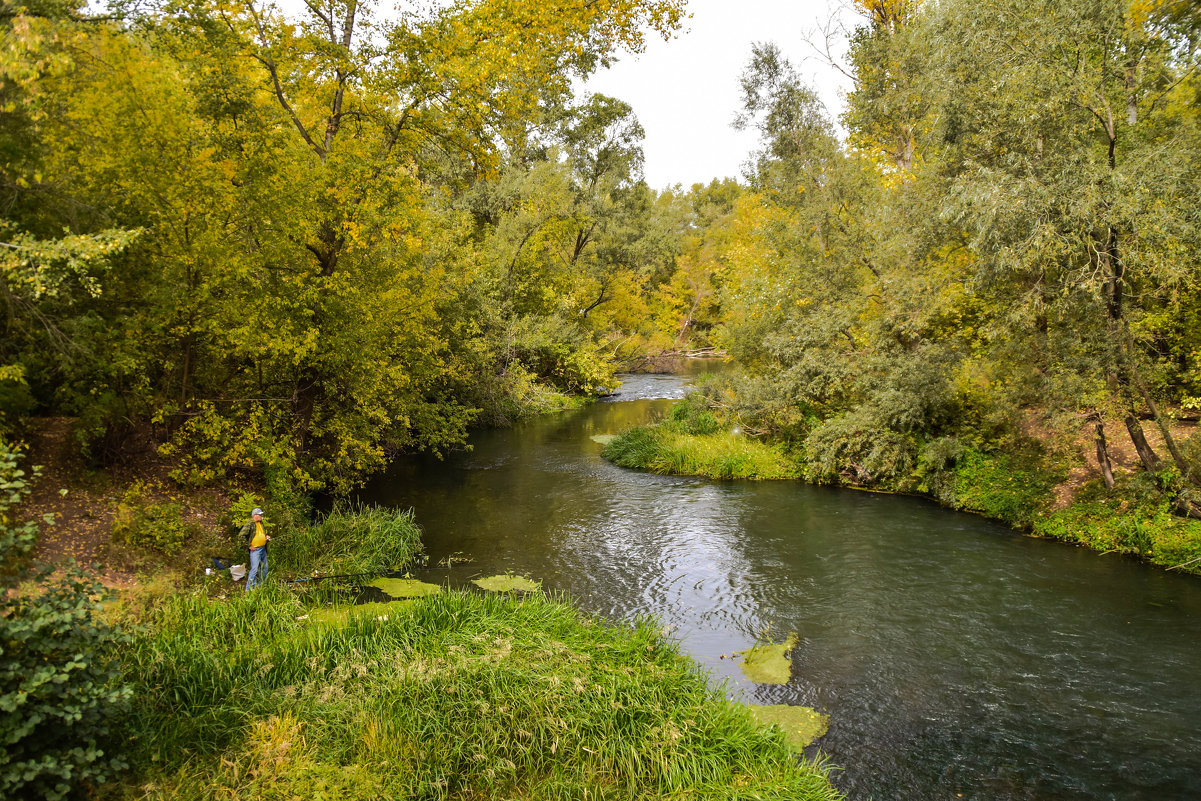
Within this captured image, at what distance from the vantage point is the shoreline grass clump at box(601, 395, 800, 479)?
69.6 ft

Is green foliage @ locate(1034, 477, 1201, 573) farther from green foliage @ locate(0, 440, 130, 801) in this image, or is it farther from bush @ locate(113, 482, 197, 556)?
bush @ locate(113, 482, 197, 556)

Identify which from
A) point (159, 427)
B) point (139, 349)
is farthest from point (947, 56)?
point (159, 427)

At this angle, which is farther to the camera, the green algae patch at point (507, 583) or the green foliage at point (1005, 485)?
the green foliage at point (1005, 485)

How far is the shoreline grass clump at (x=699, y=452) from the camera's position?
21219 mm

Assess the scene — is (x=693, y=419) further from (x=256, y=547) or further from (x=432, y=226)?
(x=256, y=547)

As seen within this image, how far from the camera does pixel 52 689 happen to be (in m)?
4.78

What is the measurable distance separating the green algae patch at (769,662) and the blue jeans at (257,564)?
26.1ft

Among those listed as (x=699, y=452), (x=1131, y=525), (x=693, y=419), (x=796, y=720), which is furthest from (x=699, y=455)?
(x=796, y=720)

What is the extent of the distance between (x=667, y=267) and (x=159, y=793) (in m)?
54.0

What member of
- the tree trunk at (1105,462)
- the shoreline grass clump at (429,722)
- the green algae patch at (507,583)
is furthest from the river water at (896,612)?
the tree trunk at (1105,462)

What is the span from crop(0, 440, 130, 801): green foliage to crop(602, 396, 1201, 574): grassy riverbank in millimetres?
16114

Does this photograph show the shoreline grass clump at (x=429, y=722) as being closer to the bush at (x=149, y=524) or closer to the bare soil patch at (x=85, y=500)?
the bare soil patch at (x=85, y=500)

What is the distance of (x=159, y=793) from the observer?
17.7 feet

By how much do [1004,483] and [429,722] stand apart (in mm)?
15139
